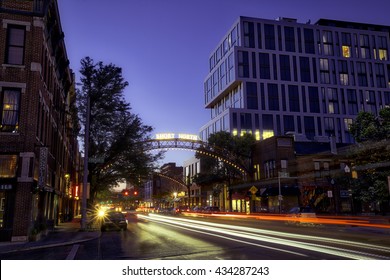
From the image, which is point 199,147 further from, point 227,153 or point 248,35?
point 248,35

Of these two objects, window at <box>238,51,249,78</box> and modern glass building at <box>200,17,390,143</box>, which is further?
window at <box>238,51,249,78</box>

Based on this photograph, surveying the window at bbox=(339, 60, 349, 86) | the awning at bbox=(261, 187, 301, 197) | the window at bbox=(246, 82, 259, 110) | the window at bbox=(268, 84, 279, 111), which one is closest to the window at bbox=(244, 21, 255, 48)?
the window at bbox=(246, 82, 259, 110)

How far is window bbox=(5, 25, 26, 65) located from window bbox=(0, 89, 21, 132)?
5.79 ft

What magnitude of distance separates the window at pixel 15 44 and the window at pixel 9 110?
177 cm

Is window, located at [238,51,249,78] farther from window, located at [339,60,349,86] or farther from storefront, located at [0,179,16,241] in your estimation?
storefront, located at [0,179,16,241]

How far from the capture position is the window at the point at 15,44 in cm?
2130

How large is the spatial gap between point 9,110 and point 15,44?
12.3 ft

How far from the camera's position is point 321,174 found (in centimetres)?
5125

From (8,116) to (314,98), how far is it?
265ft

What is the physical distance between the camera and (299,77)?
91625 millimetres

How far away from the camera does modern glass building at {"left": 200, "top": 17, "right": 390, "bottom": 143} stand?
8775 cm

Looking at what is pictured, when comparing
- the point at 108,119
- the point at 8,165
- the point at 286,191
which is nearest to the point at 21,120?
the point at 8,165
